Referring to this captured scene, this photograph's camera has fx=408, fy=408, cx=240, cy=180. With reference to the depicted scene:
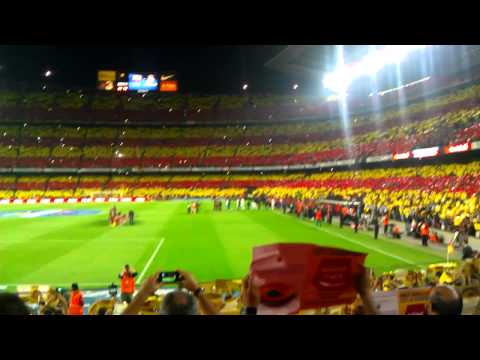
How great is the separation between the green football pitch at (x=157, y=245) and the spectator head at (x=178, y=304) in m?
7.38

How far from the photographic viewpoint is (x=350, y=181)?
76.1 feet

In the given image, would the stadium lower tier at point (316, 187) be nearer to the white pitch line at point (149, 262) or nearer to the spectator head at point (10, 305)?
the white pitch line at point (149, 262)

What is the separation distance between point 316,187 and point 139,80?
16.2 meters

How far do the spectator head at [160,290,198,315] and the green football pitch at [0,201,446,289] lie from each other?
7380mm

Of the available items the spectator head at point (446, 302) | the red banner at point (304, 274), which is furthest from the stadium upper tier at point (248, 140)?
the spectator head at point (446, 302)

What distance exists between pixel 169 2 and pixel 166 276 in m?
2.84

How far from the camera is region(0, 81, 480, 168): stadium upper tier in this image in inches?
840

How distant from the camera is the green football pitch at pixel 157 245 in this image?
1066 centimetres

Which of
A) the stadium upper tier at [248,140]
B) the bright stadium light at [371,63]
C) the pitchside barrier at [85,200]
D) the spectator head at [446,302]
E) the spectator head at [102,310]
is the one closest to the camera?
the spectator head at [446,302]

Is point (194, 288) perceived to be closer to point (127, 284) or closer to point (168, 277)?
point (168, 277)

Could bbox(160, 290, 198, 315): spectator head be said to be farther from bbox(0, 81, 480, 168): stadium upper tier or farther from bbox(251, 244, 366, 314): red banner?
bbox(0, 81, 480, 168): stadium upper tier

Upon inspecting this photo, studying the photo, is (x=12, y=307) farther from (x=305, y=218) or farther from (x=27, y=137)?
(x=27, y=137)

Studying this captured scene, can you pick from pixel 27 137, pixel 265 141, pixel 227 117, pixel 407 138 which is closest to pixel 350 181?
pixel 407 138

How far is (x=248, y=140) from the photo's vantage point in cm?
2352
